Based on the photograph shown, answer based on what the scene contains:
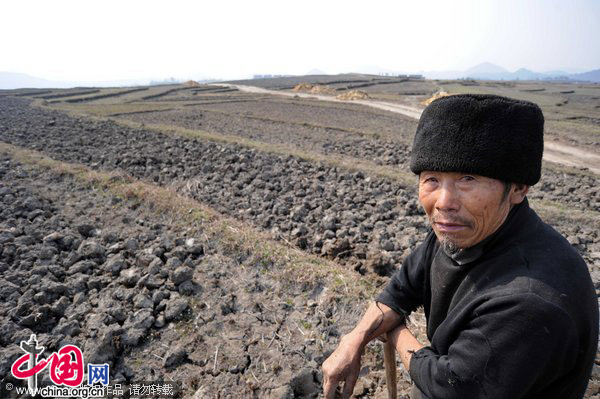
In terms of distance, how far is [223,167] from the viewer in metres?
9.09

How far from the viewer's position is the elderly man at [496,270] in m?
1.29

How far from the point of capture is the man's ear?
155 centimetres

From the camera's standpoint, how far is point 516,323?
1287 millimetres

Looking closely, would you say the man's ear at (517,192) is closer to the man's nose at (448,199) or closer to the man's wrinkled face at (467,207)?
the man's wrinkled face at (467,207)

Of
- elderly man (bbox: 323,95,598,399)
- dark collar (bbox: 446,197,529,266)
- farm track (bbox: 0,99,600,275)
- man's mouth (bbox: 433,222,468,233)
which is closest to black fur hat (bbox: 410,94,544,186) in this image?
elderly man (bbox: 323,95,598,399)

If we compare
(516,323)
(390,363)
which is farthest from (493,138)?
(390,363)

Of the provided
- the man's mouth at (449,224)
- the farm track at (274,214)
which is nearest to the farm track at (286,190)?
the farm track at (274,214)

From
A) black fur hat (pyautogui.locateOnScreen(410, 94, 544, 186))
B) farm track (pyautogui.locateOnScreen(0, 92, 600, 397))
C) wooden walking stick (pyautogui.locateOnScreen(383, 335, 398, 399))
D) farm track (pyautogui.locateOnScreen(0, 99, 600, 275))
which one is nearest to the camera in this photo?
black fur hat (pyautogui.locateOnScreen(410, 94, 544, 186))

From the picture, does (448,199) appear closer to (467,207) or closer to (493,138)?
(467,207)

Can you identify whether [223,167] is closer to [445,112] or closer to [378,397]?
[378,397]

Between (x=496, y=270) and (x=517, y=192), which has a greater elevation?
(x=517, y=192)

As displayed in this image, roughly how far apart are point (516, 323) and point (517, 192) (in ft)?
1.86

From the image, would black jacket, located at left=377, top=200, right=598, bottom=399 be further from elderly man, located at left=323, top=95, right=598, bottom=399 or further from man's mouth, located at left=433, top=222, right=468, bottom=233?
man's mouth, located at left=433, top=222, right=468, bottom=233

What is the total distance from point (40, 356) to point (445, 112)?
3.72m
